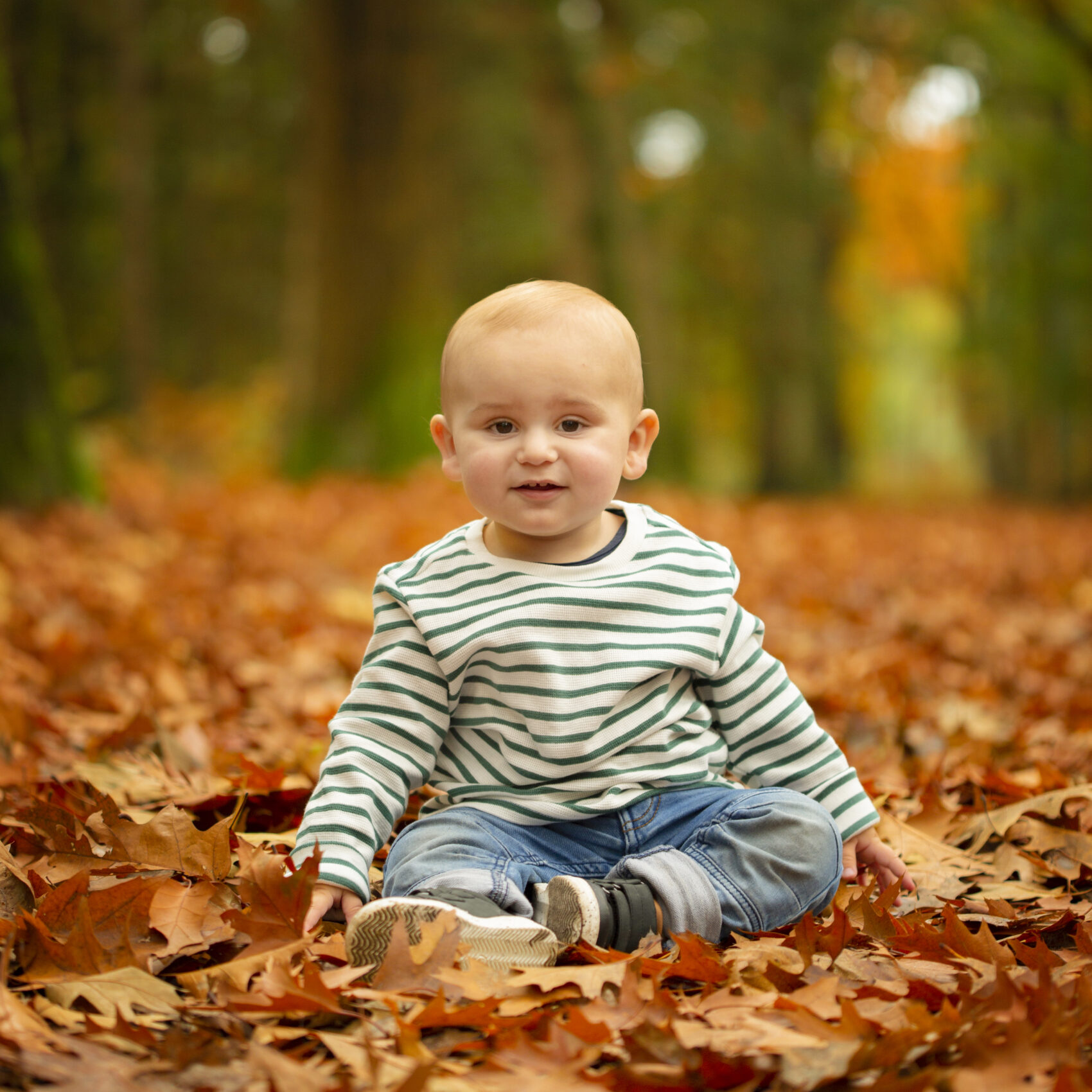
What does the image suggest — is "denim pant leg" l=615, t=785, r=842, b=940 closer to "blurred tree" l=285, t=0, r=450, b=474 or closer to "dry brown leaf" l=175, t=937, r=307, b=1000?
"dry brown leaf" l=175, t=937, r=307, b=1000

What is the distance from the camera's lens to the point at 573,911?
1821 millimetres

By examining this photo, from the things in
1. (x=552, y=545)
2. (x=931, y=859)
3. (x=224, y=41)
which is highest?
(x=224, y=41)

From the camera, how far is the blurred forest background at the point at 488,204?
37.6 ft

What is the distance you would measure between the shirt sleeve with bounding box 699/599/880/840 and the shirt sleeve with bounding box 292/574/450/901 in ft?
1.61

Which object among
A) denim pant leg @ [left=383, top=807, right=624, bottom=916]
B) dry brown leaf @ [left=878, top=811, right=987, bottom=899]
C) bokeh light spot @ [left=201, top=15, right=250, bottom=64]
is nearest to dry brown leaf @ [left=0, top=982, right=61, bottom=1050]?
denim pant leg @ [left=383, top=807, right=624, bottom=916]

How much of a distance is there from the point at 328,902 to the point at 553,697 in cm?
47

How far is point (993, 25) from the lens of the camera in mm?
13297

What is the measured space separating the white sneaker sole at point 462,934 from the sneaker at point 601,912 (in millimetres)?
83

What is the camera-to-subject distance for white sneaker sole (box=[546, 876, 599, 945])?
1809 mm

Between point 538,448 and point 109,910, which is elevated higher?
point 538,448

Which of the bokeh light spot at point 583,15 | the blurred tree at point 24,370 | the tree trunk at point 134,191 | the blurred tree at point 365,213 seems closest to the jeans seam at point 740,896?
the blurred tree at point 24,370

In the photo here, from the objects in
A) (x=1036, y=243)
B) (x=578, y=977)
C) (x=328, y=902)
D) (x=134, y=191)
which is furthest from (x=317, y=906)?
(x=1036, y=243)

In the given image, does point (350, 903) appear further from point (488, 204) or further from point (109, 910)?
point (488, 204)

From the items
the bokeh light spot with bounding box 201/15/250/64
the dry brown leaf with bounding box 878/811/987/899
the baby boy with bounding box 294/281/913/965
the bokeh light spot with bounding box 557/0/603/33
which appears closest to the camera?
the baby boy with bounding box 294/281/913/965
